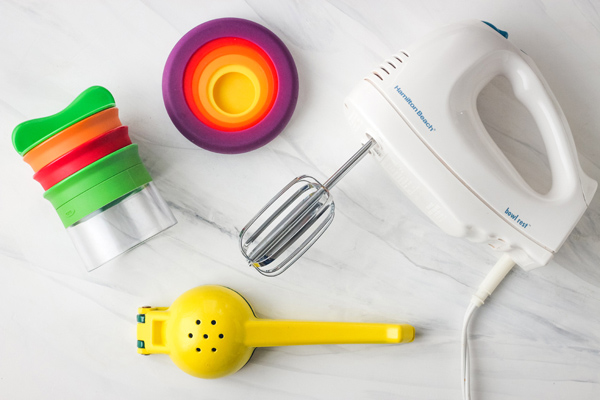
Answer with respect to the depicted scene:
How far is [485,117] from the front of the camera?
676 mm

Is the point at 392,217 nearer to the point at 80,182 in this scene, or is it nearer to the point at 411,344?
the point at 411,344

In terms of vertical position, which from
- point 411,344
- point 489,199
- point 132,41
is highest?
point 132,41

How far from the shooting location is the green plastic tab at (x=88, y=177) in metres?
0.58

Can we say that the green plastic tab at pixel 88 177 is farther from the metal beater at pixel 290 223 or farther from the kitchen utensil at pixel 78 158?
the metal beater at pixel 290 223

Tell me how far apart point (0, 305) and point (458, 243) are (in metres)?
0.63

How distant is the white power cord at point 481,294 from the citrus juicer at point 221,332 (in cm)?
8

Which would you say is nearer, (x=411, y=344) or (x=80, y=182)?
(x=80, y=182)

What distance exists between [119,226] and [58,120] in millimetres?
148

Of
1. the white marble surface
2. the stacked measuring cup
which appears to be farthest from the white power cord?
the stacked measuring cup

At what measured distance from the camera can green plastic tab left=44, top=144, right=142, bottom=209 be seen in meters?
0.58

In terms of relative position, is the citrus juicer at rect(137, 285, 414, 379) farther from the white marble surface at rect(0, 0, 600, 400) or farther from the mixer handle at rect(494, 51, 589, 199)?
the mixer handle at rect(494, 51, 589, 199)

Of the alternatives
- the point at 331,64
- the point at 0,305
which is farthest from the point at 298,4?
the point at 0,305

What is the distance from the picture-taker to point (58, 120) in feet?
2.00

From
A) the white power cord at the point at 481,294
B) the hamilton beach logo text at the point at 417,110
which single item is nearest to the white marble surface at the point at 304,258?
the white power cord at the point at 481,294
